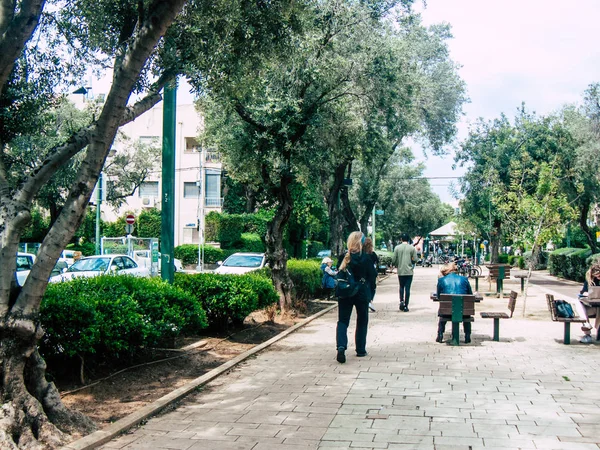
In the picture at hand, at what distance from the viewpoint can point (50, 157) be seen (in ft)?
17.8

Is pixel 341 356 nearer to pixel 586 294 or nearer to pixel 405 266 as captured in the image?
pixel 586 294

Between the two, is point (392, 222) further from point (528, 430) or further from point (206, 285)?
point (528, 430)

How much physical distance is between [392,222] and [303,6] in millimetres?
60634

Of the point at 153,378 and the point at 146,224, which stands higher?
the point at 146,224

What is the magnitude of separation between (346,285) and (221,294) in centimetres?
255

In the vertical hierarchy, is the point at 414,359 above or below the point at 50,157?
below

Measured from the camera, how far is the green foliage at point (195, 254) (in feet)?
129

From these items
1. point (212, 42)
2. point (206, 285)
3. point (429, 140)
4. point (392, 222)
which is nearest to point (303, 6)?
point (212, 42)

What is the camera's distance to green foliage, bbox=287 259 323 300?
16.3 m

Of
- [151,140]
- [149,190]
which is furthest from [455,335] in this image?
[149,190]

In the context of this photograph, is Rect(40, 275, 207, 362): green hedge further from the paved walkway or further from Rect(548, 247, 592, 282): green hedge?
Rect(548, 247, 592, 282): green hedge

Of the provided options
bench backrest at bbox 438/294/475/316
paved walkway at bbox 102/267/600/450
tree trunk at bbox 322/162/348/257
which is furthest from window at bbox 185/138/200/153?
bench backrest at bbox 438/294/475/316

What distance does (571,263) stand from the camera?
29656 millimetres

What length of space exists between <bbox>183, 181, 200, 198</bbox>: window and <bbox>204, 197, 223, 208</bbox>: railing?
1.10 meters
